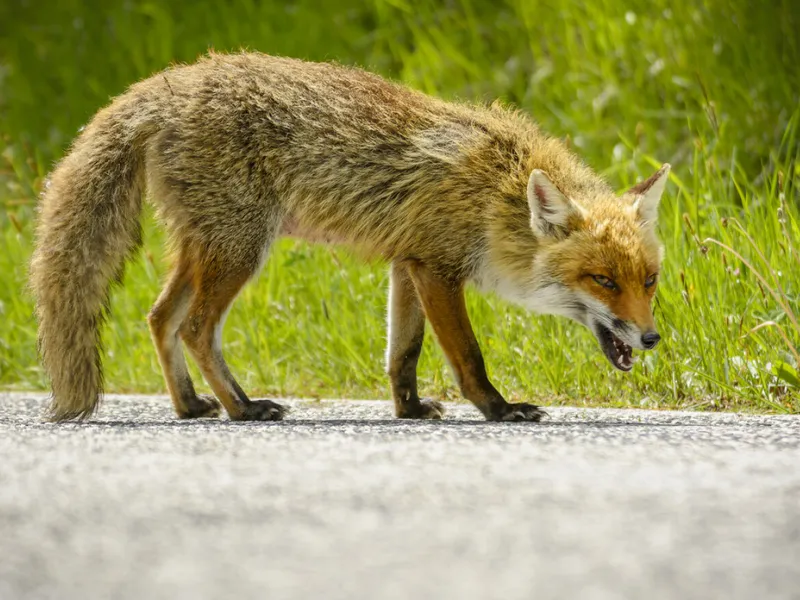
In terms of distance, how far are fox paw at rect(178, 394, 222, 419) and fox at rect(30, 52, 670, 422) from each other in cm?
1

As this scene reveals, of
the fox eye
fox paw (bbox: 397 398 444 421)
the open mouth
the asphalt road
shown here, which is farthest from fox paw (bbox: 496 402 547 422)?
the asphalt road

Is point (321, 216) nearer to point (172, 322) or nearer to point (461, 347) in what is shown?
point (172, 322)

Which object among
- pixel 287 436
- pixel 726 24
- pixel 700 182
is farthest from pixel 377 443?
pixel 726 24

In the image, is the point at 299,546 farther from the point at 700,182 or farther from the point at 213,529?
the point at 700,182

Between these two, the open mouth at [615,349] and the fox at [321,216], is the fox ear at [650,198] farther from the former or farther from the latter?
the open mouth at [615,349]

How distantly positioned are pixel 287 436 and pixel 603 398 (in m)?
2.72

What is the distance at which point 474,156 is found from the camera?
6.58 m

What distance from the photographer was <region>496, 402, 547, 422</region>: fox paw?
606 cm

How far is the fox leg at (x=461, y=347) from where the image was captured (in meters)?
6.14

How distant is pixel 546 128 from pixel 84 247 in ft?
16.9

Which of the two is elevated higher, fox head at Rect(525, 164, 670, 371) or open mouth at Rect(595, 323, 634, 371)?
fox head at Rect(525, 164, 670, 371)

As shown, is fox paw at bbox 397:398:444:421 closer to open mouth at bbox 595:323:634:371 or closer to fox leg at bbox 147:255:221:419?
open mouth at bbox 595:323:634:371

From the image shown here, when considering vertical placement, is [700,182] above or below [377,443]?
above

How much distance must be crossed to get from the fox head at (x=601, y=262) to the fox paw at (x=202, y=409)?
1774mm
